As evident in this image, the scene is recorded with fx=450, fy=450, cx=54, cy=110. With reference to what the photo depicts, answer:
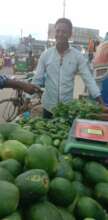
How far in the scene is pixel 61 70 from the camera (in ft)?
15.4

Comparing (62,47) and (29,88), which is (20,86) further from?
(62,47)

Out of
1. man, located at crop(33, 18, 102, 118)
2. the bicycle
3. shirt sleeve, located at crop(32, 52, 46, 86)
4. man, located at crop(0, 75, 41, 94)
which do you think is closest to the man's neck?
man, located at crop(33, 18, 102, 118)

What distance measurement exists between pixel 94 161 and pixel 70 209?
0.41m

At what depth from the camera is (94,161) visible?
89.3 inches

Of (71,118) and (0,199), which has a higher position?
(0,199)

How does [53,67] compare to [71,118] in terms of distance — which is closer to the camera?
[71,118]

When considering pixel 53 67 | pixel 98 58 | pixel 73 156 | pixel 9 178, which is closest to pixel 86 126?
pixel 73 156

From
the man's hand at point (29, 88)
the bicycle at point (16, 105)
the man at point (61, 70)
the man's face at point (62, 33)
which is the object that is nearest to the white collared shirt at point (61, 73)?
the man at point (61, 70)

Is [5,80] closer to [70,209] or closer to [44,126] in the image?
[44,126]

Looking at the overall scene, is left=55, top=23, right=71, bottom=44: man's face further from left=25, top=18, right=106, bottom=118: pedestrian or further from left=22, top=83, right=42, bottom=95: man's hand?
left=22, top=83, right=42, bottom=95: man's hand

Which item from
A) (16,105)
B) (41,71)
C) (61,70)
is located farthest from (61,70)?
(16,105)

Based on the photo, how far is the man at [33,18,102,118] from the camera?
4.61 m

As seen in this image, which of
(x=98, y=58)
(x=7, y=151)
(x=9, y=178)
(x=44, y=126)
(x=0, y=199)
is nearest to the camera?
(x=0, y=199)

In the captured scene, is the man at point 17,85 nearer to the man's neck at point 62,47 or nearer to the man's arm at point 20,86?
the man's arm at point 20,86
